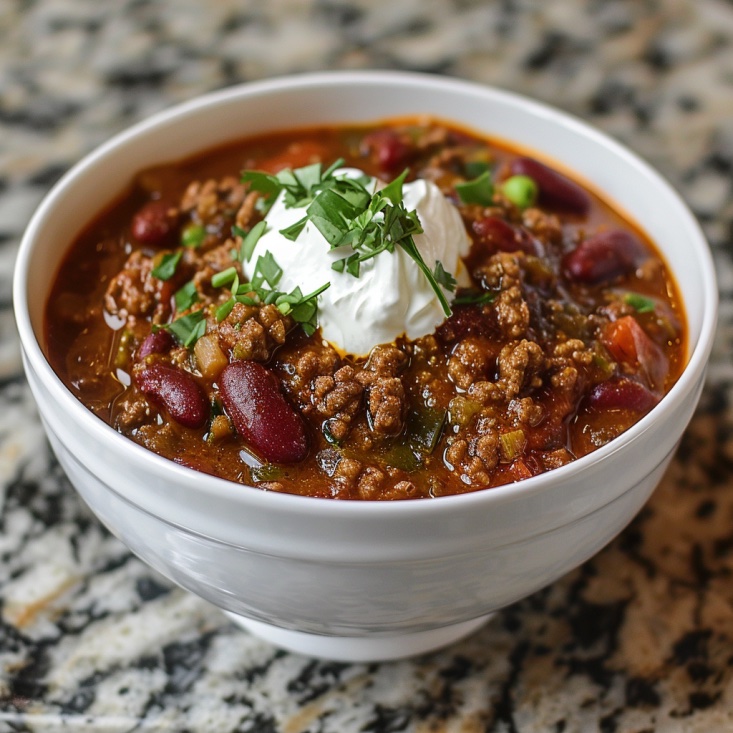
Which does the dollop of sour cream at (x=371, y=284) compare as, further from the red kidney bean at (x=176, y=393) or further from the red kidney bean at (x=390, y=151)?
the red kidney bean at (x=390, y=151)

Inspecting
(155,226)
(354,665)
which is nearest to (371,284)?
(155,226)

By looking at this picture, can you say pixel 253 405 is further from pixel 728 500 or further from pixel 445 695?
pixel 728 500

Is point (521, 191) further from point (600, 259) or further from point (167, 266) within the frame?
point (167, 266)

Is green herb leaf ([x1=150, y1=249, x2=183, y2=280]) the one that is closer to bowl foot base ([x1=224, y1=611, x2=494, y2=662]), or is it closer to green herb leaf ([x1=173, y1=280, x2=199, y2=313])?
green herb leaf ([x1=173, y1=280, x2=199, y2=313])

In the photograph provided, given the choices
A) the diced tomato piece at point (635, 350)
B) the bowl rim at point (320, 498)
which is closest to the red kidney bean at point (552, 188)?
the bowl rim at point (320, 498)

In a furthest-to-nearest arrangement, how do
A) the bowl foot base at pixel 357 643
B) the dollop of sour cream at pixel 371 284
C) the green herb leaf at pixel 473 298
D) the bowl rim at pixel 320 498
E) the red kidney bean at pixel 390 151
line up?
1. the red kidney bean at pixel 390 151
2. the bowl foot base at pixel 357 643
3. the green herb leaf at pixel 473 298
4. the dollop of sour cream at pixel 371 284
5. the bowl rim at pixel 320 498

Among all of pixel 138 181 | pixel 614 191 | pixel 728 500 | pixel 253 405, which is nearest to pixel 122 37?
pixel 138 181
